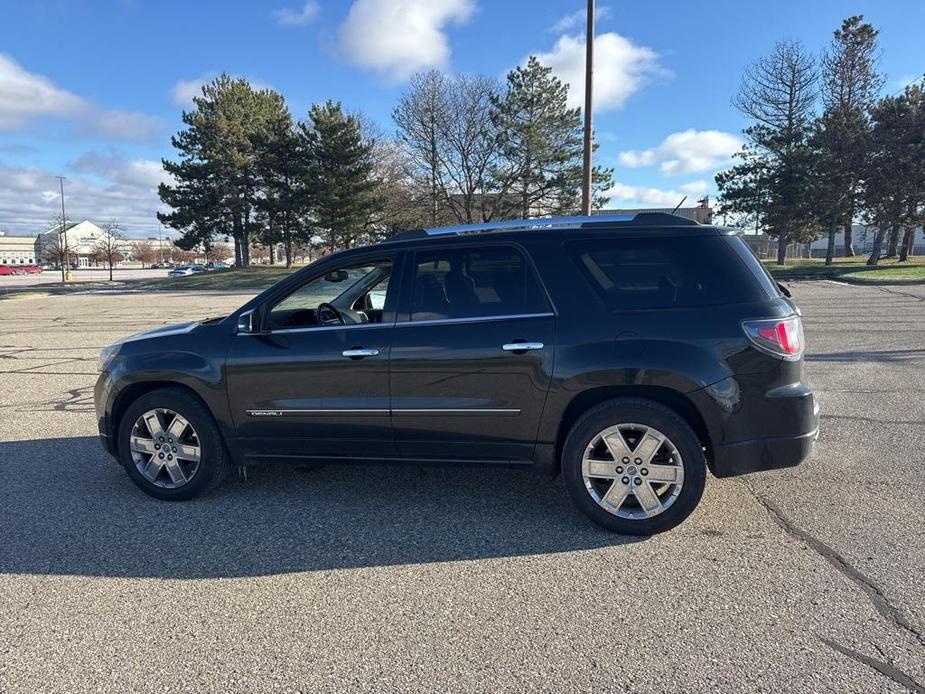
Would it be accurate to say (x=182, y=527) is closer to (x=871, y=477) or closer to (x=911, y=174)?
(x=871, y=477)

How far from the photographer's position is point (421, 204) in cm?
4231

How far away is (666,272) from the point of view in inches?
141

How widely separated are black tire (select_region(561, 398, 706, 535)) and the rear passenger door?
273 millimetres

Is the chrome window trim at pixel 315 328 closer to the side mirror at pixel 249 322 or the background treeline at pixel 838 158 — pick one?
the side mirror at pixel 249 322

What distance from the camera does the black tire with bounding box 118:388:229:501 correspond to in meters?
4.10

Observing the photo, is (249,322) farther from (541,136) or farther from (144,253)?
(144,253)

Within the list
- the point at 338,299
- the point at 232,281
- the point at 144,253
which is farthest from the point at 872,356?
the point at 144,253

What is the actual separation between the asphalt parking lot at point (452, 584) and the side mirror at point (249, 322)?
3.95 feet

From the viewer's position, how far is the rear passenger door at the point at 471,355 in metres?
3.61

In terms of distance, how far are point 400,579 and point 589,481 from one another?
124 cm

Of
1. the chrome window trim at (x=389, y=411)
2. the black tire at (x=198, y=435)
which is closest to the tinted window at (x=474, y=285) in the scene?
the chrome window trim at (x=389, y=411)

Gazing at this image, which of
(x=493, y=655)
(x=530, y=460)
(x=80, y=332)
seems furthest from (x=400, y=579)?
(x=80, y=332)

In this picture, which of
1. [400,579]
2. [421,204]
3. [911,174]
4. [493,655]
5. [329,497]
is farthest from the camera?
[421,204]

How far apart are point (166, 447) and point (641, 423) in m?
3.20
